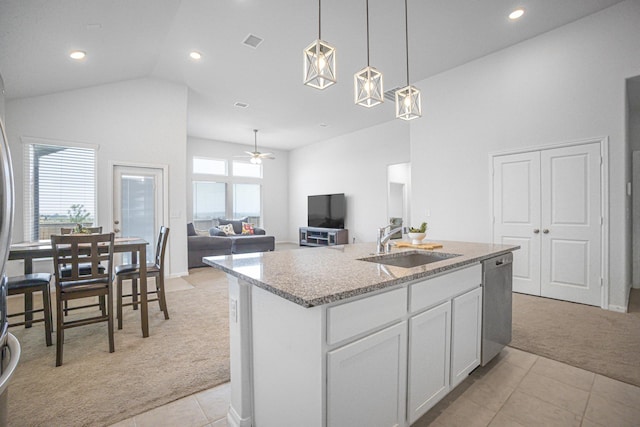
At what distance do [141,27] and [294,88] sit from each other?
8.12 feet

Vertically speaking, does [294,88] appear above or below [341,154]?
above

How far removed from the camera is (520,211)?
152 inches

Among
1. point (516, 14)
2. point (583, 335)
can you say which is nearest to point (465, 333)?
point (583, 335)

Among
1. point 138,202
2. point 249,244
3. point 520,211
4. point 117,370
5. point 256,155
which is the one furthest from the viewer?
point 256,155

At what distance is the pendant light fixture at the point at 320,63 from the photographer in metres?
1.67

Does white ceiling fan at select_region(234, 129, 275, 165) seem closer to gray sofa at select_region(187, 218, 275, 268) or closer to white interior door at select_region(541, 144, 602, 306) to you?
gray sofa at select_region(187, 218, 275, 268)

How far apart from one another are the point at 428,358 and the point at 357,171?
261 inches

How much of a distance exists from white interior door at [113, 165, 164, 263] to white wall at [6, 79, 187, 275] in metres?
0.12

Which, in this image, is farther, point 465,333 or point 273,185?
point 273,185

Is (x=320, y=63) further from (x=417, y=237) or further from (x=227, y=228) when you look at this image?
(x=227, y=228)

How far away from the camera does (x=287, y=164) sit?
10195mm

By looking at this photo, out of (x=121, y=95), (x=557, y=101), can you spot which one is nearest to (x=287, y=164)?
(x=121, y=95)

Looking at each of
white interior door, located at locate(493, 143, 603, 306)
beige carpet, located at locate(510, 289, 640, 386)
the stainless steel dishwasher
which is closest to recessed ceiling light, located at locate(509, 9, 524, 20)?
white interior door, located at locate(493, 143, 603, 306)

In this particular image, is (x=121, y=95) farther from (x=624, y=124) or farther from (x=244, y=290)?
(x=624, y=124)
